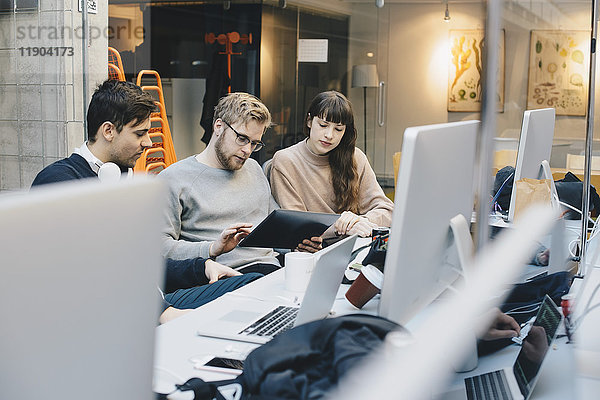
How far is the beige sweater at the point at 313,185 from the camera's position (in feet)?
10.0

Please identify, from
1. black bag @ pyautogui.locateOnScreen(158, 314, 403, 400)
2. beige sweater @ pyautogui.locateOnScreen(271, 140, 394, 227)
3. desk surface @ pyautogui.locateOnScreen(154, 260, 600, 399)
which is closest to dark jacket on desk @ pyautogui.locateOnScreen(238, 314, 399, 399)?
black bag @ pyautogui.locateOnScreen(158, 314, 403, 400)

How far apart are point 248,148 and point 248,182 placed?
0.61ft

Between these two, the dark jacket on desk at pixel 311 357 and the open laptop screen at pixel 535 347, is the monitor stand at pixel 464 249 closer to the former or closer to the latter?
the open laptop screen at pixel 535 347

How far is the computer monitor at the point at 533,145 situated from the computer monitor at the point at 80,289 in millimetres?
1935

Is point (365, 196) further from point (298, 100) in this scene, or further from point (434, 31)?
point (434, 31)

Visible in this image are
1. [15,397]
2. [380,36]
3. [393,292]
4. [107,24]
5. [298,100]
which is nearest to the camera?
[15,397]

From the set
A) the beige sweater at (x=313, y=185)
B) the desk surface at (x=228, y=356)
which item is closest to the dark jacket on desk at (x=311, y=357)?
the desk surface at (x=228, y=356)

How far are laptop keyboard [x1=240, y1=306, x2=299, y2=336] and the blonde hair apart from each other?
1.04 meters

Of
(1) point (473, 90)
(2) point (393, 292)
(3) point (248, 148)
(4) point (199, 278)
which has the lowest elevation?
(4) point (199, 278)

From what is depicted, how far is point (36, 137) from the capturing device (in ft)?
13.6

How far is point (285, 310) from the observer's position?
5.94 ft

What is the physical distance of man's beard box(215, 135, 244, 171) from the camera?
267cm

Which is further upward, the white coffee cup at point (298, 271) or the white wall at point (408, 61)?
the white wall at point (408, 61)

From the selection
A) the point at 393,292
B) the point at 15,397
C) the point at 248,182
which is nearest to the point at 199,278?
the point at 248,182
